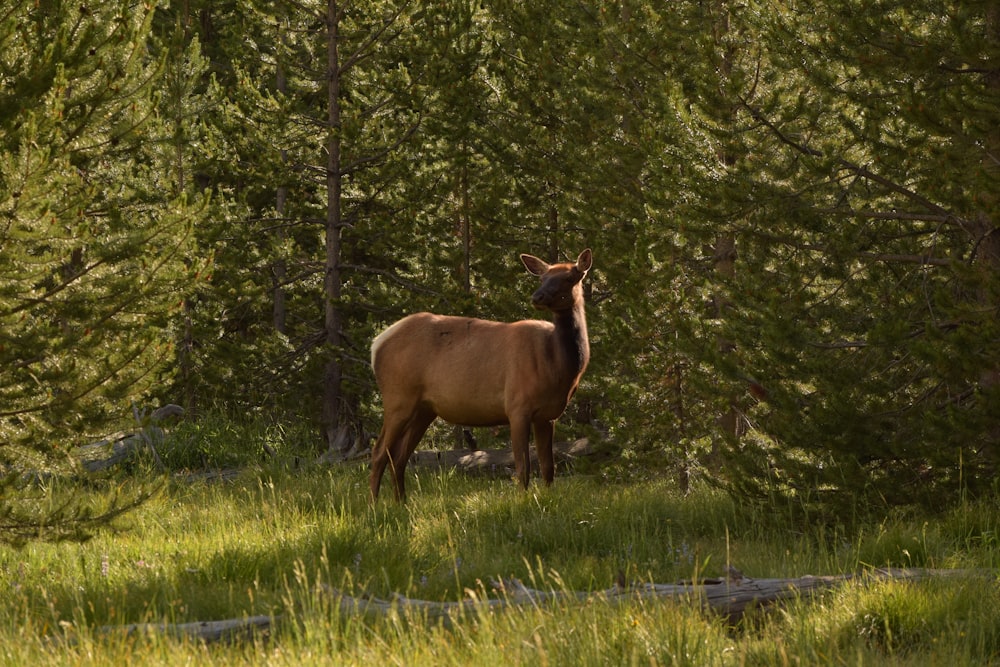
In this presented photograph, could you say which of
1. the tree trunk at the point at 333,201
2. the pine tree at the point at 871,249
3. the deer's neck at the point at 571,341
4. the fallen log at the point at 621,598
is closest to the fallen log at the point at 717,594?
the fallen log at the point at 621,598

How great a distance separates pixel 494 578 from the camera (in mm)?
6961

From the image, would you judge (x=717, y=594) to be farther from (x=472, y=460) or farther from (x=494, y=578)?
(x=472, y=460)

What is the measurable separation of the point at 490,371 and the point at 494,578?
431cm

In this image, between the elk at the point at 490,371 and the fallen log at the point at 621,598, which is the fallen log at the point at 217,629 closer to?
the fallen log at the point at 621,598

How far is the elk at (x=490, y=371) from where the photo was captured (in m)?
10.6

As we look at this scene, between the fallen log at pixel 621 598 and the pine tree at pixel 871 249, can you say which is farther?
the pine tree at pixel 871 249

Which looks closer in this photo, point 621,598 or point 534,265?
point 621,598

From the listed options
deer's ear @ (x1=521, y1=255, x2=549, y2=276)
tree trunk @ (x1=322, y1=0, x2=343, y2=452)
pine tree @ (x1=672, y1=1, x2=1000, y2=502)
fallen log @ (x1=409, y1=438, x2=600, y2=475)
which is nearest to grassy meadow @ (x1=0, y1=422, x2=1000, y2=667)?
pine tree @ (x1=672, y1=1, x2=1000, y2=502)

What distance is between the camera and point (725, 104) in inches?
385

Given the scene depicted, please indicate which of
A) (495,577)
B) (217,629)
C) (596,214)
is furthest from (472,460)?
(217,629)

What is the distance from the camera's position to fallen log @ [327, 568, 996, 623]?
5.56 metres

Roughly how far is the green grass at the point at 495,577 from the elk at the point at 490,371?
2.22 ft

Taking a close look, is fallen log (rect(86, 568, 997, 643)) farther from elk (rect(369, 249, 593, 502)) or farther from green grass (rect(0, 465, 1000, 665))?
elk (rect(369, 249, 593, 502))

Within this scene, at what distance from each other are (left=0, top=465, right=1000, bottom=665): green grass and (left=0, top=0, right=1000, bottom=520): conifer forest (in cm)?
77
